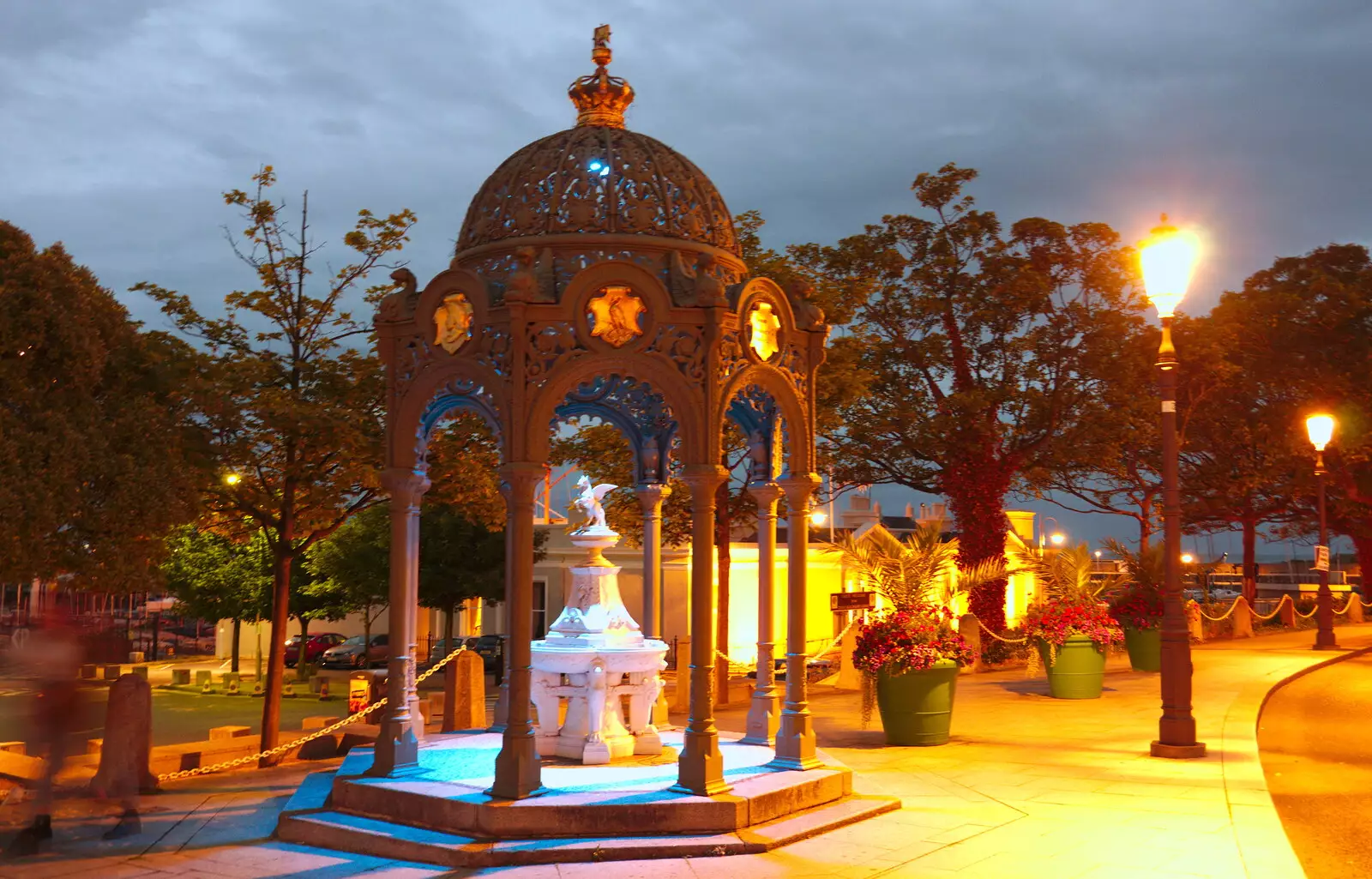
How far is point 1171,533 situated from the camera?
1255cm

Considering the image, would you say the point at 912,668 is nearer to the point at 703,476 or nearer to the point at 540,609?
the point at 703,476

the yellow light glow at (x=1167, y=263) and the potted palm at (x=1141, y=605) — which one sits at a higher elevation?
the yellow light glow at (x=1167, y=263)

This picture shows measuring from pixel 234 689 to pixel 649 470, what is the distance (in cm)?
2254

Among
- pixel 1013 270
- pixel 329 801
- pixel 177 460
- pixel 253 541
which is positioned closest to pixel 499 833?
pixel 329 801

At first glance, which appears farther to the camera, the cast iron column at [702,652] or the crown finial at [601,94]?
the crown finial at [601,94]

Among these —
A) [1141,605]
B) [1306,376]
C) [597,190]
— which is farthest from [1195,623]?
[597,190]

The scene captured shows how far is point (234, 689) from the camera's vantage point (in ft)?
101

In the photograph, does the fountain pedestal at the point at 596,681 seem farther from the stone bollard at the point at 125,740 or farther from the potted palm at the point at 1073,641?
the potted palm at the point at 1073,641

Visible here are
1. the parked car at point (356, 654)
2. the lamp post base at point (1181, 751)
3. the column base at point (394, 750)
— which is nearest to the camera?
the column base at point (394, 750)

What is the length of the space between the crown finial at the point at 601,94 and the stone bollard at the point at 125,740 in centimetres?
697

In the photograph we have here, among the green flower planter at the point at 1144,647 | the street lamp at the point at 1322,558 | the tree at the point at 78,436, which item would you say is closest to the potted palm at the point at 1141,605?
the green flower planter at the point at 1144,647

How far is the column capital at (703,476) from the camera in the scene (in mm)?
9164

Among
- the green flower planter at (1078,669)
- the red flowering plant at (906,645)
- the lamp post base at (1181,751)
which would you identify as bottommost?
the lamp post base at (1181,751)

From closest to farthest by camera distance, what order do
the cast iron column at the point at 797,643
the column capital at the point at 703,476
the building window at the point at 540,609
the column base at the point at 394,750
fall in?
the column capital at the point at 703,476 < the column base at the point at 394,750 < the cast iron column at the point at 797,643 < the building window at the point at 540,609
